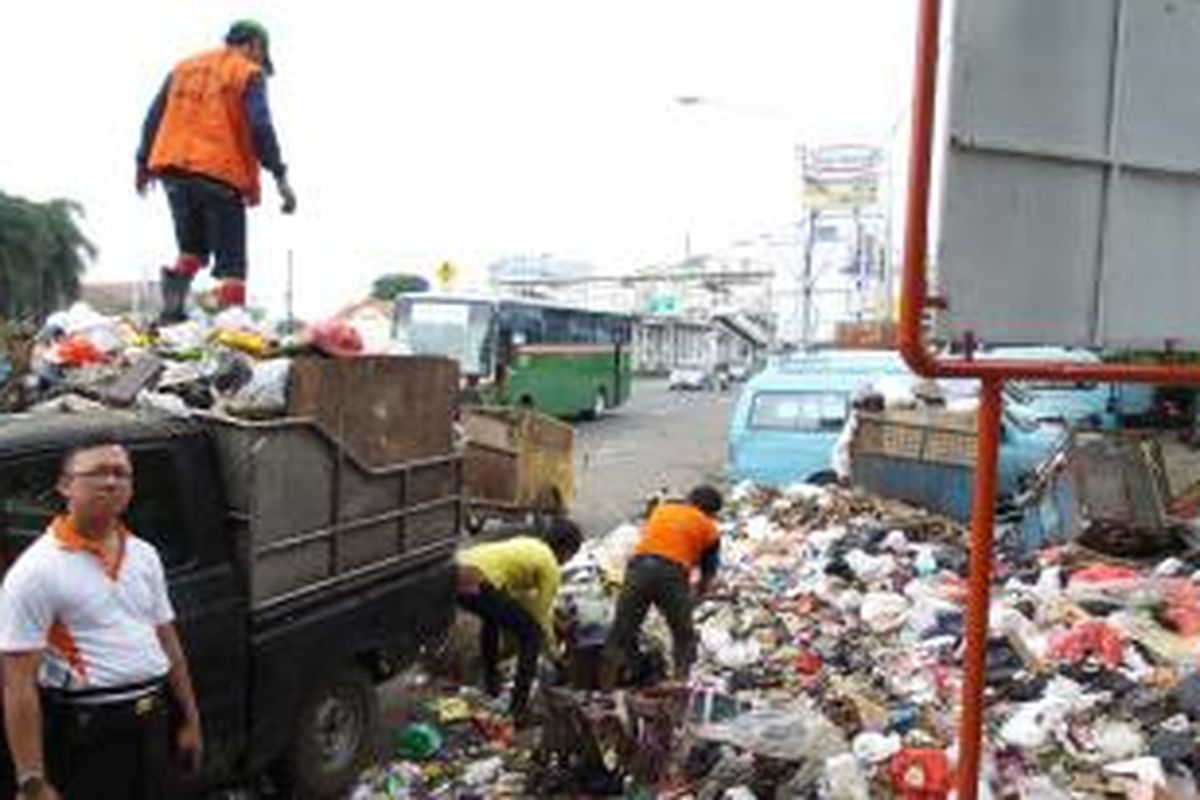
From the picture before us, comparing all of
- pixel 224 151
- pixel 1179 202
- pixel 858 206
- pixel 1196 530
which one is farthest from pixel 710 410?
pixel 1179 202

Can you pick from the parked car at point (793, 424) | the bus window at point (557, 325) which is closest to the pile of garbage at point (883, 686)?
the parked car at point (793, 424)

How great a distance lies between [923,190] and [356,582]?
185 inches

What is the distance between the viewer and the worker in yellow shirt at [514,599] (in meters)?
8.55

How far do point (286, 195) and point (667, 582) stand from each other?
278cm

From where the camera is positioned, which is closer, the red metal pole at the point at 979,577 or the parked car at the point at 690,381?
the red metal pole at the point at 979,577

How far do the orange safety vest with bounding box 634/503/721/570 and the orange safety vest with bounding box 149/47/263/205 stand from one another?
2.82 m

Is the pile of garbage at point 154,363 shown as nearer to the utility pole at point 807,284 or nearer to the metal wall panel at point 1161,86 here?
the metal wall panel at point 1161,86

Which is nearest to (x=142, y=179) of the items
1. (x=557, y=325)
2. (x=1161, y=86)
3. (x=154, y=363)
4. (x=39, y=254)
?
(x=154, y=363)

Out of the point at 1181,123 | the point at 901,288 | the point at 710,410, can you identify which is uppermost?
the point at 1181,123

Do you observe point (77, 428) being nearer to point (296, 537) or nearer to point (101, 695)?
point (296, 537)

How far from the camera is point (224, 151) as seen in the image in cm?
845

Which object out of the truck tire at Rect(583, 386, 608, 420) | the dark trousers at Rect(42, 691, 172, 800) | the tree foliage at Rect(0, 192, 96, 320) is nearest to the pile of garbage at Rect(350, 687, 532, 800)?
the dark trousers at Rect(42, 691, 172, 800)

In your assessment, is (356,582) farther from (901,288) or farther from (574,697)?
(901,288)

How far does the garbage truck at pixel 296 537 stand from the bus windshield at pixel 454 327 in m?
23.8
